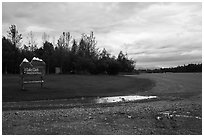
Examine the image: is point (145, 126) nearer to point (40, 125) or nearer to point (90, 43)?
point (40, 125)

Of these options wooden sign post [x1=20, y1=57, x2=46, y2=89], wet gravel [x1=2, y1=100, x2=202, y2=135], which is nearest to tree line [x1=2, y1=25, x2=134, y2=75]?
wooden sign post [x1=20, y1=57, x2=46, y2=89]

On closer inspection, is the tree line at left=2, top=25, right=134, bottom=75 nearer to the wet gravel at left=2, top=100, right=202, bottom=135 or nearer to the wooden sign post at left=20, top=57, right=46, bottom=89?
the wooden sign post at left=20, top=57, right=46, bottom=89

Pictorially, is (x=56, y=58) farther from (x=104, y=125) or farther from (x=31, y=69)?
(x=104, y=125)

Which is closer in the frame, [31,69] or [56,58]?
[31,69]

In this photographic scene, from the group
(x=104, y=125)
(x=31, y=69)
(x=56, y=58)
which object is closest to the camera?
(x=104, y=125)

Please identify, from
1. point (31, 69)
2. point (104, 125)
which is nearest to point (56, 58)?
point (31, 69)

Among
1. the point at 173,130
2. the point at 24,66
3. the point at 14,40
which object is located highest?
the point at 14,40

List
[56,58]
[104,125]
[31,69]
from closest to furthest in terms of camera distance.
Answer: [104,125], [31,69], [56,58]

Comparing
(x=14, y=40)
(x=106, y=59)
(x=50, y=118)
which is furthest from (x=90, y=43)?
(x=50, y=118)

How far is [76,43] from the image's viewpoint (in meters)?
77.3

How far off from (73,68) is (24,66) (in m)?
39.0

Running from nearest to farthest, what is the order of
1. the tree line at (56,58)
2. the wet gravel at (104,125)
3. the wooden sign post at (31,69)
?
the wet gravel at (104,125) < the wooden sign post at (31,69) < the tree line at (56,58)

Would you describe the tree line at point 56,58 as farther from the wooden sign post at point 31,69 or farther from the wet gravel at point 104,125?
the wet gravel at point 104,125

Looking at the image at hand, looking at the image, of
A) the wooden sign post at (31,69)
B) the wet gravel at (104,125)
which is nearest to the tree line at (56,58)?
the wooden sign post at (31,69)
